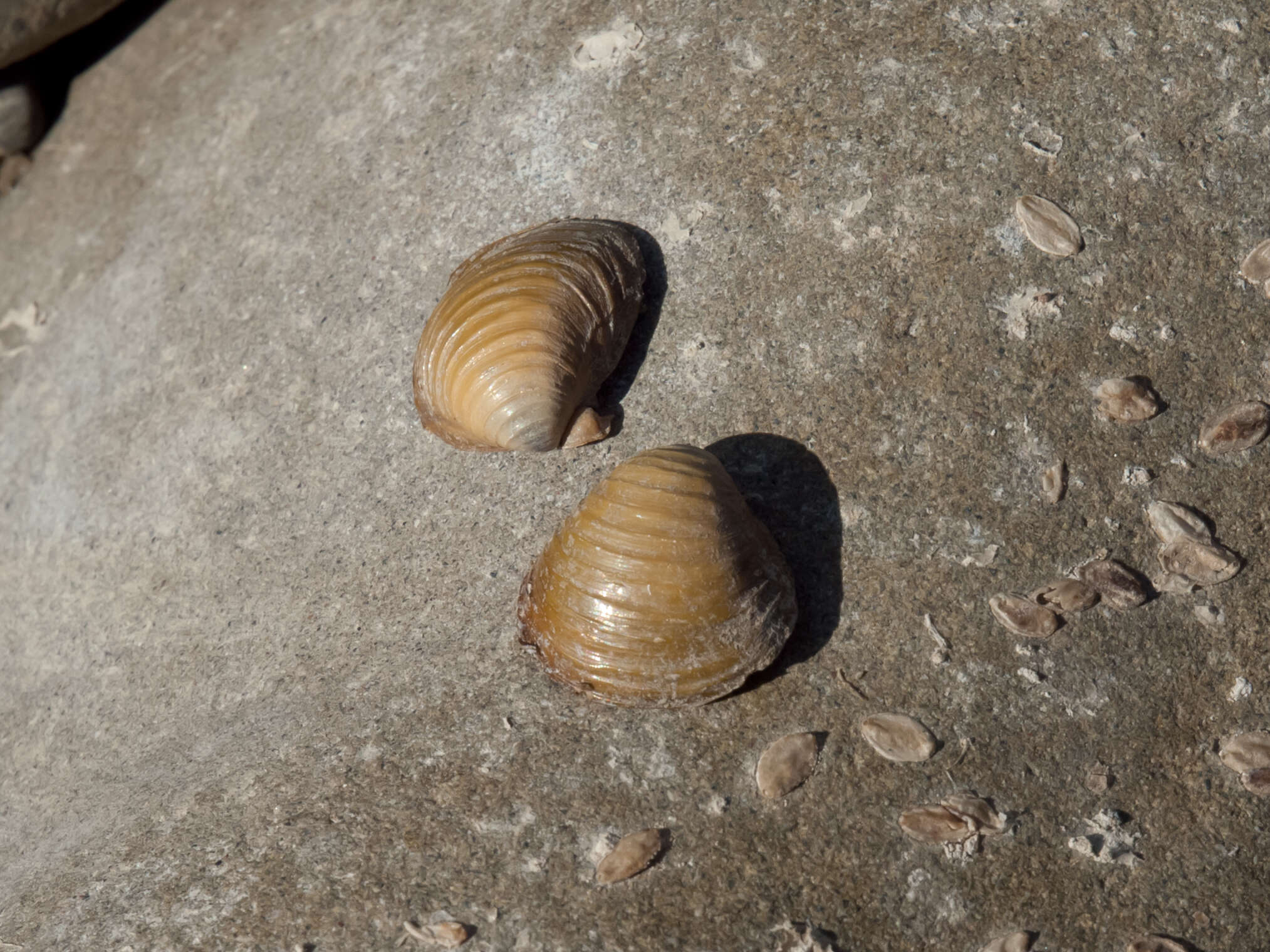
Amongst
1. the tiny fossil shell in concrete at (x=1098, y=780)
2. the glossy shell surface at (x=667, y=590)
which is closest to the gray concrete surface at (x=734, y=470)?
the tiny fossil shell in concrete at (x=1098, y=780)

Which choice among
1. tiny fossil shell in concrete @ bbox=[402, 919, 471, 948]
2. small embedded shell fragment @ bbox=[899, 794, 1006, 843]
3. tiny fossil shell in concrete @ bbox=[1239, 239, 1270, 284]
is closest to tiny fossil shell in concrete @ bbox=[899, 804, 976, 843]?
small embedded shell fragment @ bbox=[899, 794, 1006, 843]

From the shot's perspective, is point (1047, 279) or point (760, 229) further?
point (760, 229)

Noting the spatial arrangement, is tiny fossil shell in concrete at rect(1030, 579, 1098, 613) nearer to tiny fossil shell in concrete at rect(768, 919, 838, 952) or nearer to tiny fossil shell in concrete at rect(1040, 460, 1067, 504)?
tiny fossil shell in concrete at rect(1040, 460, 1067, 504)

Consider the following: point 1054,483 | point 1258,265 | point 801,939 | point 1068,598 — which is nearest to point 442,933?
point 801,939

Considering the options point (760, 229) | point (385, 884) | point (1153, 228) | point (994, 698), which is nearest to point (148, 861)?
point (385, 884)

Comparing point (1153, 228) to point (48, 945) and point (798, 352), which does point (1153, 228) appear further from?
point (48, 945)

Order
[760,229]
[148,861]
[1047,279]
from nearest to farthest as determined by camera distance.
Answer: [148,861] → [1047,279] → [760,229]
